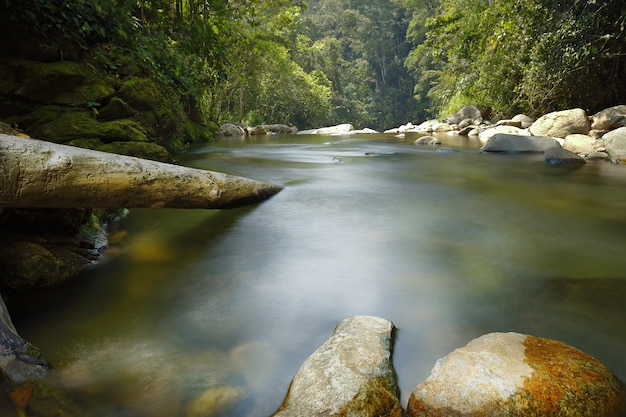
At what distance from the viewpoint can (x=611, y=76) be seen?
11.6 meters

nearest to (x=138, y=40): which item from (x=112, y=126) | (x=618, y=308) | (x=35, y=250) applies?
(x=112, y=126)

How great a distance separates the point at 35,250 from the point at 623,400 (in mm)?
3233

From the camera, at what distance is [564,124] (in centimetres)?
1105

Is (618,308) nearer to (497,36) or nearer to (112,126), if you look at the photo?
(112,126)

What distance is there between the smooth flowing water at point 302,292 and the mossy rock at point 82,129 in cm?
205

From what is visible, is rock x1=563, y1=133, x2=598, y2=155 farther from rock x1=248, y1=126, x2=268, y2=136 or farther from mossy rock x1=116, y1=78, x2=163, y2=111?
rock x1=248, y1=126, x2=268, y2=136

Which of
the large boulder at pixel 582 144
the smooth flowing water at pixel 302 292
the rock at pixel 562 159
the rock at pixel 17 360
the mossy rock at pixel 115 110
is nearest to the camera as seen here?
the rock at pixel 17 360

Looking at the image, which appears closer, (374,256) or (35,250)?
(35,250)

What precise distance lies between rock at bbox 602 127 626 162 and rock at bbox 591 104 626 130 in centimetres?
199

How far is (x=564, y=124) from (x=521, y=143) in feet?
6.23

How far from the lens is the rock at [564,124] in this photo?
10789 mm

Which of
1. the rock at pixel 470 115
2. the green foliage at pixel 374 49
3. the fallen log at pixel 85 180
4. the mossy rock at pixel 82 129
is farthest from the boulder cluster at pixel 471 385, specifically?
the green foliage at pixel 374 49

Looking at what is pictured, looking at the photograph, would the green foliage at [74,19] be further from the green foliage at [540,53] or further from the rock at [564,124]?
the rock at [564,124]

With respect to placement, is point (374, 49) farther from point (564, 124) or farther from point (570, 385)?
point (570, 385)
